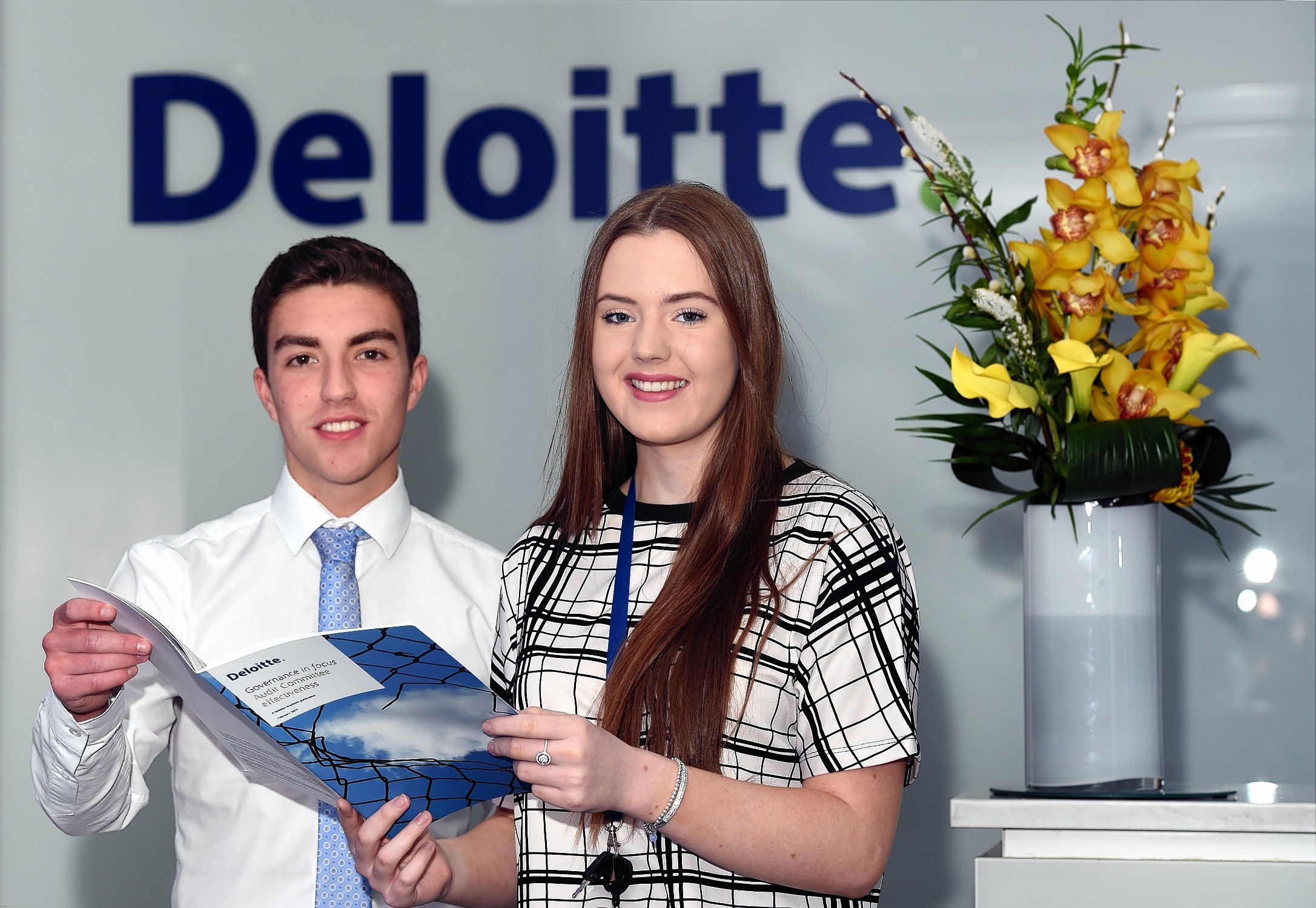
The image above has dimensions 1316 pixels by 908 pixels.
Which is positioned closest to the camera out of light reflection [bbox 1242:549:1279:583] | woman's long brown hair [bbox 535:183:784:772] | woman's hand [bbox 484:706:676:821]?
woman's hand [bbox 484:706:676:821]

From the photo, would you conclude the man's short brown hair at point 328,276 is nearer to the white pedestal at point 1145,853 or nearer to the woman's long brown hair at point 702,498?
the woman's long brown hair at point 702,498

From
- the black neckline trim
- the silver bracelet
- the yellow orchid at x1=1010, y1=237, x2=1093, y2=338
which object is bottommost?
the silver bracelet

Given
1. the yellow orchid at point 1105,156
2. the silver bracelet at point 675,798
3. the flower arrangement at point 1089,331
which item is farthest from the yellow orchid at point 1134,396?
the silver bracelet at point 675,798

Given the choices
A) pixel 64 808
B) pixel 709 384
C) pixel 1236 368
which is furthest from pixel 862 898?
pixel 1236 368

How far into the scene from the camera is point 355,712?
165cm

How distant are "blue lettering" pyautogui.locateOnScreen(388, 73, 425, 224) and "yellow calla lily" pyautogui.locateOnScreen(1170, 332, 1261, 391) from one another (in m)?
2.37

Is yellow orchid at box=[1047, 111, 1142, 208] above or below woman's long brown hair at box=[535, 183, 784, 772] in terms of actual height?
above

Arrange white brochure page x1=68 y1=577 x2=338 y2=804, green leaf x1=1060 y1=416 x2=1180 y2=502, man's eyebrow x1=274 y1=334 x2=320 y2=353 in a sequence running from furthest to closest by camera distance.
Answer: man's eyebrow x1=274 y1=334 x2=320 y2=353
green leaf x1=1060 y1=416 x2=1180 y2=502
white brochure page x1=68 y1=577 x2=338 y2=804

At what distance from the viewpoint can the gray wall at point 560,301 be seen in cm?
347

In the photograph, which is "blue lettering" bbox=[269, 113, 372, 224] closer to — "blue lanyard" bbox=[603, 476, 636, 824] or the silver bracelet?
"blue lanyard" bbox=[603, 476, 636, 824]

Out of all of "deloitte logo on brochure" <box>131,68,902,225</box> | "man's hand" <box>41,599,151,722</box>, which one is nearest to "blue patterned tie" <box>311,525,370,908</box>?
"man's hand" <box>41,599,151,722</box>

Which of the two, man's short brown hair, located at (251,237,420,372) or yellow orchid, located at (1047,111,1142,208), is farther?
man's short brown hair, located at (251,237,420,372)

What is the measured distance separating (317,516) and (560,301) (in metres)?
1.56

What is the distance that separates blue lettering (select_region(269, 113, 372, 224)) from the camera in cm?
392
